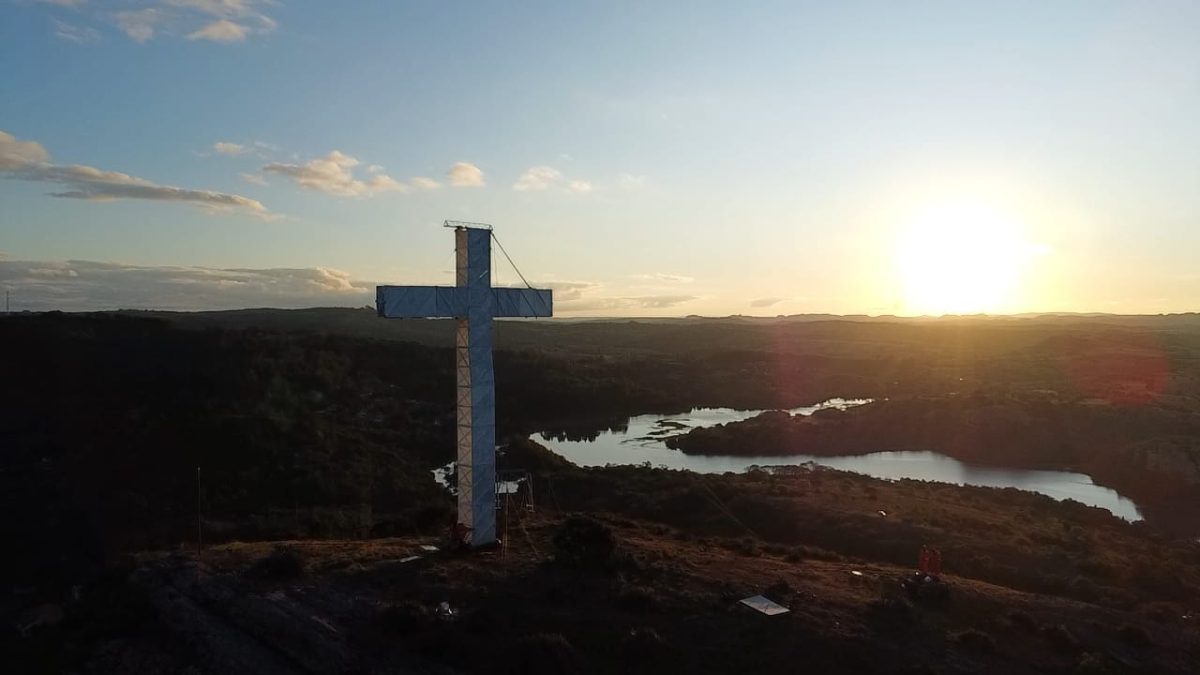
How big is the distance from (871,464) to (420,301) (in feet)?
121

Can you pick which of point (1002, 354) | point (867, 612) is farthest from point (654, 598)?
point (1002, 354)

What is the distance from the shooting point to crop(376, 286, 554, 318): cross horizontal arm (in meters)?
14.6

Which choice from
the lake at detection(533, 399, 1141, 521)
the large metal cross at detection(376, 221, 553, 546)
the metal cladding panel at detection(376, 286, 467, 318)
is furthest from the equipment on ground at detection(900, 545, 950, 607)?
the lake at detection(533, 399, 1141, 521)

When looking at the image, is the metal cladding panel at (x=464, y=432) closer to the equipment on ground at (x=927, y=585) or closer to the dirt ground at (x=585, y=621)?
the dirt ground at (x=585, y=621)

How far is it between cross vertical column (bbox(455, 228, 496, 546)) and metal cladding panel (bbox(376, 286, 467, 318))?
27 cm

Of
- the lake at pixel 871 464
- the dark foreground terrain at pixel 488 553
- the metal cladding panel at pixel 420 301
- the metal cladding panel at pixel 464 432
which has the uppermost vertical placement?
the metal cladding panel at pixel 420 301

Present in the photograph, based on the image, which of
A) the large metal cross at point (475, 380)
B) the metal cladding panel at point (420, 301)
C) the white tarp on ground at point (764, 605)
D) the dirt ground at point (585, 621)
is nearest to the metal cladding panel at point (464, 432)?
the large metal cross at point (475, 380)

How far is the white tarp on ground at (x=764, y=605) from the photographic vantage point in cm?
1262

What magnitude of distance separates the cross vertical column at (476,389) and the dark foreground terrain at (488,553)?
983mm

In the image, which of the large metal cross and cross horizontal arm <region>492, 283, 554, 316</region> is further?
cross horizontal arm <region>492, 283, 554, 316</region>

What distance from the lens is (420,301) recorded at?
14.9m

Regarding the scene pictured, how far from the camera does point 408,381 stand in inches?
2096

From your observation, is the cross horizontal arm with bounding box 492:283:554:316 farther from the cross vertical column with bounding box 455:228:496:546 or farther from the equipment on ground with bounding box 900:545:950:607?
the equipment on ground with bounding box 900:545:950:607

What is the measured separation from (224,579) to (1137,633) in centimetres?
1473
